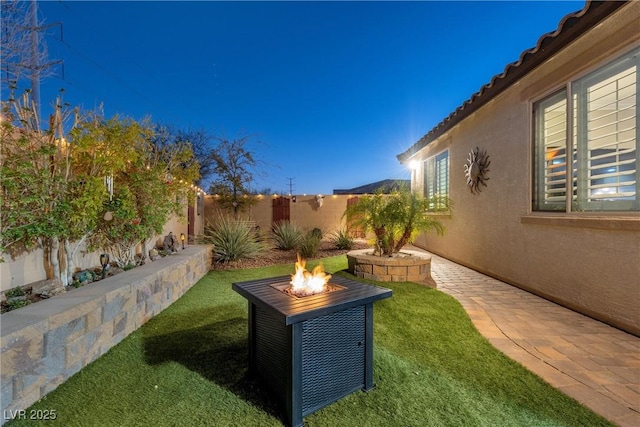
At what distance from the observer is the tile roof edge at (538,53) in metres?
3.18

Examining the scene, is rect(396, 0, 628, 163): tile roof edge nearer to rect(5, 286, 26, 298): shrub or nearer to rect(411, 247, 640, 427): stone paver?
rect(411, 247, 640, 427): stone paver

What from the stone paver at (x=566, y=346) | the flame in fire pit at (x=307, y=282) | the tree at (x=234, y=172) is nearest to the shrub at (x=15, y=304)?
the flame in fire pit at (x=307, y=282)

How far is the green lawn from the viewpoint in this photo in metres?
1.93

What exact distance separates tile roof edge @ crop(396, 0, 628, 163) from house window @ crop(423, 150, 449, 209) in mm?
1506

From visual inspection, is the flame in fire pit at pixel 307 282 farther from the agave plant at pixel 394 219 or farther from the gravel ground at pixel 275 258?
the gravel ground at pixel 275 258

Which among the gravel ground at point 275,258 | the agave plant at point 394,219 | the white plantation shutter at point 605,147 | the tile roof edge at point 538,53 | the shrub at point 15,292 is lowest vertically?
the gravel ground at point 275,258

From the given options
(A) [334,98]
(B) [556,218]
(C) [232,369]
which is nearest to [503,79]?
(B) [556,218]

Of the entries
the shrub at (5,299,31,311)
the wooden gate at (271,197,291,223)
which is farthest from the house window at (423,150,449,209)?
the shrub at (5,299,31,311)

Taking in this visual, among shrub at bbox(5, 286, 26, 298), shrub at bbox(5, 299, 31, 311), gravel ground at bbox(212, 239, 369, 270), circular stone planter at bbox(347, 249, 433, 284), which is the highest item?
shrub at bbox(5, 286, 26, 298)

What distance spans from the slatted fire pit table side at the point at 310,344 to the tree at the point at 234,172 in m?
9.56

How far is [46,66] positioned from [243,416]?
30.5 feet

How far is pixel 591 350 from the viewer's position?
2.84 m

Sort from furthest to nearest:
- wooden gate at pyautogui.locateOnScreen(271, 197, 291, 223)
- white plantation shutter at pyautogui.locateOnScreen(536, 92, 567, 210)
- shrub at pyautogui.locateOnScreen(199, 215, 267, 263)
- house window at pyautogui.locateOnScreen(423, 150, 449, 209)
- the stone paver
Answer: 1. wooden gate at pyautogui.locateOnScreen(271, 197, 291, 223)
2. house window at pyautogui.locateOnScreen(423, 150, 449, 209)
3. shrub at pyautogui.locateOnScreen(199, 215, 267, 263)
4. white plantation shutter at pyautogui.locateOnScreen(536, 92, 567, 210)
5. the stone paver

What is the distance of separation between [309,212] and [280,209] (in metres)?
1.38
